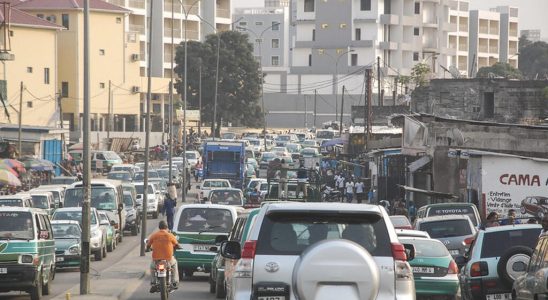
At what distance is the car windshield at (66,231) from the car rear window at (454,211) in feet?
31.3

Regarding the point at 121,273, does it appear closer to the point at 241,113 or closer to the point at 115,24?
the point at 115,24

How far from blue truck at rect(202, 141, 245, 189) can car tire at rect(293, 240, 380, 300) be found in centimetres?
5756

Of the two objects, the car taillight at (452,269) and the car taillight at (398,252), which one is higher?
the car taillight at (398,252)

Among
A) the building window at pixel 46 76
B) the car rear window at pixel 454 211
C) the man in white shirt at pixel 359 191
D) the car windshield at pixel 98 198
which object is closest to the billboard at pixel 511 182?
the car rear window at pixel 454 211

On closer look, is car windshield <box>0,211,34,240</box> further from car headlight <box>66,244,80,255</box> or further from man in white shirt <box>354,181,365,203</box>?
man in white shirt <box>354,181,365,203</box>

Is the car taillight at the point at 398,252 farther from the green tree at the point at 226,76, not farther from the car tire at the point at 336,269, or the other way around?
the green tree at the point at 226,76

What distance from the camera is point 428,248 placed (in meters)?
23.0

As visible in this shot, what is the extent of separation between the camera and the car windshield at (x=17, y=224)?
25.9m

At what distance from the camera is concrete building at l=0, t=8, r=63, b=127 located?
90.8 m

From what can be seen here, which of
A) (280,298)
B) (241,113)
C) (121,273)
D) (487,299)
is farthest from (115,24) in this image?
(280,298)

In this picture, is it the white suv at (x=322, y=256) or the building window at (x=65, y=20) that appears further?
the building window at (x=65, y=20)

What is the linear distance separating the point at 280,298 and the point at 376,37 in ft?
431

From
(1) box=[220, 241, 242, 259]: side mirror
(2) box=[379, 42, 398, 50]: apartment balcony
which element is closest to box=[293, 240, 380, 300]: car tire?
(1) box=[220, 241, 242, 259]: side mirror

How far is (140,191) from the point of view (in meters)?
56.6
